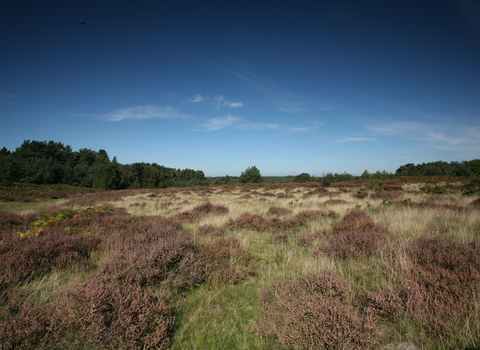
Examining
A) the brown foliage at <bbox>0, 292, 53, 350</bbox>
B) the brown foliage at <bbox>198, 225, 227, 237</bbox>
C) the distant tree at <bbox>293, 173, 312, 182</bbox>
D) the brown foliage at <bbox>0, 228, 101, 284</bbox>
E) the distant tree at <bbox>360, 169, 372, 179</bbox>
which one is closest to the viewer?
the brown foliage at <bbox>0, 292, 53, 350</bbox>

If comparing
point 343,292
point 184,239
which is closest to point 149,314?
point 184,239

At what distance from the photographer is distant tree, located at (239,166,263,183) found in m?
47.8

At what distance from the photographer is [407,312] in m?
2.39

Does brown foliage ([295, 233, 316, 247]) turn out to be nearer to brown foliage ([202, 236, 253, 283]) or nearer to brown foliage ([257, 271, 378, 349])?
brown foliage ([202, 236, 253, 283])

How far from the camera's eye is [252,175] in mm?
47969

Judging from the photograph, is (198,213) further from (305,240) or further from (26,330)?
(26,330)

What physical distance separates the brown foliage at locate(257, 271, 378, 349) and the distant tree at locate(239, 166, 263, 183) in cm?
4497

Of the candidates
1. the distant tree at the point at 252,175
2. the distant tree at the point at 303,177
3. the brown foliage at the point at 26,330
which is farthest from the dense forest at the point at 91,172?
the brown foliage at the point at 26,330

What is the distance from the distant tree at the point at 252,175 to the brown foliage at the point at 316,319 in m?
45.0

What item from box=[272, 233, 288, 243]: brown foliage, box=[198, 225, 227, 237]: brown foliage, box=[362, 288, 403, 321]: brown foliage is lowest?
box=[272, 233, 288, 243]: brown foliage

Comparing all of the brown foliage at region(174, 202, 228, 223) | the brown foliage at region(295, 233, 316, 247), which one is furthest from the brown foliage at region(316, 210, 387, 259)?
the brown foliage at region(174, 202, 228, 223)

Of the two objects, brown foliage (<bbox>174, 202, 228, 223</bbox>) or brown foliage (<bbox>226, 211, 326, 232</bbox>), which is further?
brown foliage (<bbox>174, 202, 228, 223</bbox>)

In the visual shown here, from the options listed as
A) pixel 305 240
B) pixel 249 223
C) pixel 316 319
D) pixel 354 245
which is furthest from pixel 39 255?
pixel 354 245

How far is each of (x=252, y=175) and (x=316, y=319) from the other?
45.9 meters
